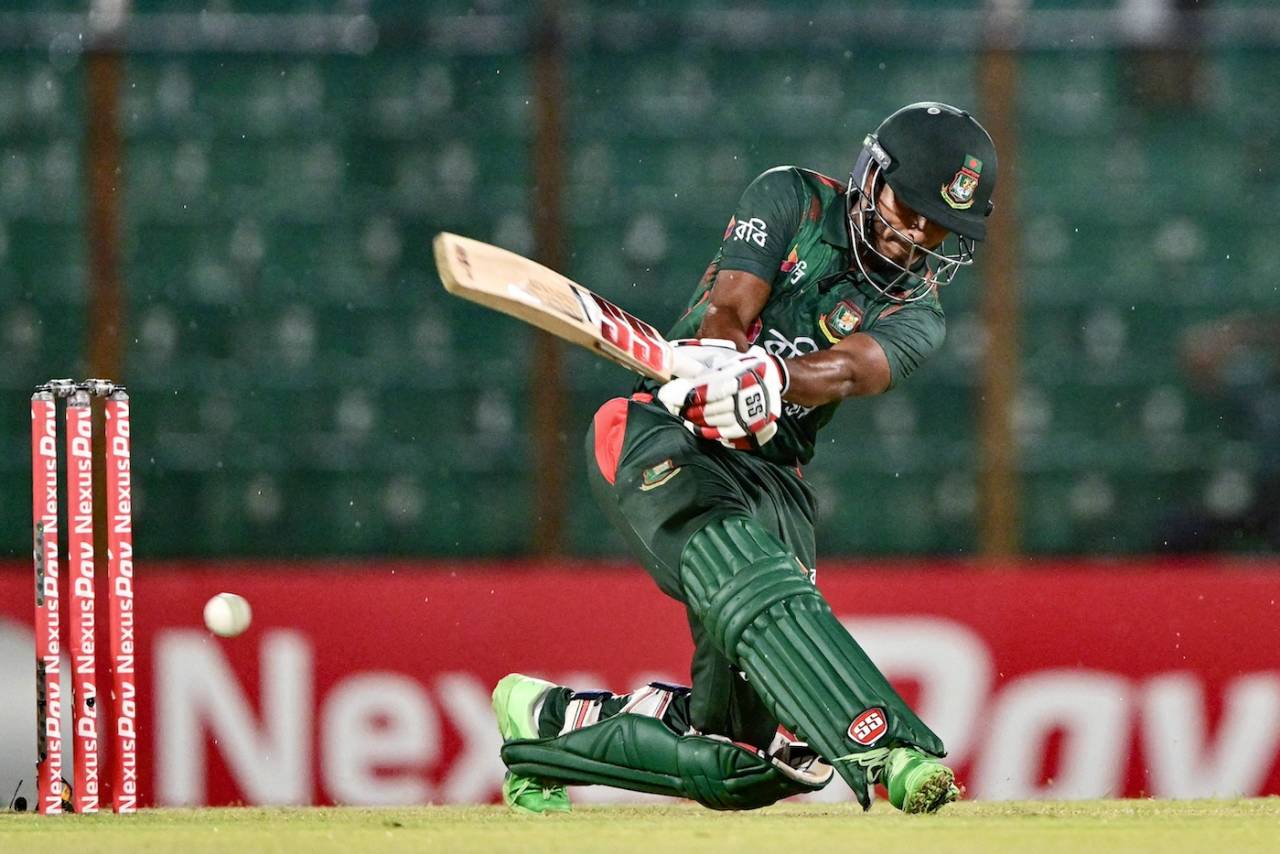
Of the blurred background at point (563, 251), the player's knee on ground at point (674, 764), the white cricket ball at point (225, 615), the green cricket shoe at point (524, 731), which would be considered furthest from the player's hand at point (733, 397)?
the blurred background at point (563, 251)

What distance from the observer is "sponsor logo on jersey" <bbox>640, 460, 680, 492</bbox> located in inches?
143

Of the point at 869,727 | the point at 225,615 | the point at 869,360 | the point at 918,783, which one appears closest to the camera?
the point at 918,783

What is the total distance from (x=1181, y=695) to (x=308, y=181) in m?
2.42

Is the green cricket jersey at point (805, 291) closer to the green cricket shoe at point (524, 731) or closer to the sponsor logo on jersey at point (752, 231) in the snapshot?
the sponsor logo on jersey at point (752, 231)

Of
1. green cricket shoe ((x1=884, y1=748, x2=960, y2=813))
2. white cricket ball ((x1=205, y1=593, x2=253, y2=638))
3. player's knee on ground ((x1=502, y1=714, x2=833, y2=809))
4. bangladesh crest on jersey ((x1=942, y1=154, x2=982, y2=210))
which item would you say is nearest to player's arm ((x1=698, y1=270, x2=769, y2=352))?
bangladesh crest on jersey ((x1=942, y1=154, x2=982, y2=210))

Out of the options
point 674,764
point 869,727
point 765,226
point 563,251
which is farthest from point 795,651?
point 563,251

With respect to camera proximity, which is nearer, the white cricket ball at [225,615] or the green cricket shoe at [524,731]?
the green cricket shoe at [524,731]

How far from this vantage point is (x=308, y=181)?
19.0 ft

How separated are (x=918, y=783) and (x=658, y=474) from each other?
699 mm

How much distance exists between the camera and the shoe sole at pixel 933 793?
3223 millimetres

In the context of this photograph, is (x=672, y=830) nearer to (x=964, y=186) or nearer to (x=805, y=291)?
(x=805, y=291)

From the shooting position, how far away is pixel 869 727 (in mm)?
3330

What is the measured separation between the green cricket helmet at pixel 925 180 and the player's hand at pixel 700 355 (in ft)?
1.25

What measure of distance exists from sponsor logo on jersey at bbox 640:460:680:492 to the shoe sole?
679 mm
